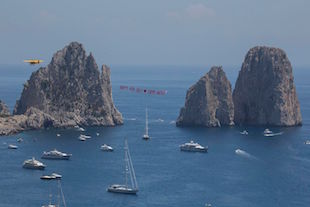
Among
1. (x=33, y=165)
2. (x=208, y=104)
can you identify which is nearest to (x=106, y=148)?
(x=33, y=165)

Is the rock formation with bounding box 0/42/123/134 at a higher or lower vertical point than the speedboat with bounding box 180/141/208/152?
higher

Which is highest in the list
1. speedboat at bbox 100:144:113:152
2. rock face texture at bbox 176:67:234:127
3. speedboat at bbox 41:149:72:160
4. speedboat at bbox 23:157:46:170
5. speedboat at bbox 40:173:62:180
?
rock face texture at bbox 176:67:234:127

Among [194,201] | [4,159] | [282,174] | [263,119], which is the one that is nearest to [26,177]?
[4,159]

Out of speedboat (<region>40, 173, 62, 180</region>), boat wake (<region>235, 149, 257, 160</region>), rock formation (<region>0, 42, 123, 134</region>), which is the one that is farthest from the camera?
rock formation (<region>0, 42, 123, 134</region>)

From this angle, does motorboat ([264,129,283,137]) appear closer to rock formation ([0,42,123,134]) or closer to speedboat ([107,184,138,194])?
rock formation ([0,42,123,134])

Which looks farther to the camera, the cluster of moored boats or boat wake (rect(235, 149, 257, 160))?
the cluster of moored boats

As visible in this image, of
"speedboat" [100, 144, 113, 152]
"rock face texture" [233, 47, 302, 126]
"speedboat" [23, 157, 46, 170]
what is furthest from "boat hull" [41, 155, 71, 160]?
"rock face texture" [233, 47, 302, 126]

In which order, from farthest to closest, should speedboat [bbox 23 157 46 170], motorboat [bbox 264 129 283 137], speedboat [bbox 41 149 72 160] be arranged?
motorboat [bbox 264 129 283 137] → speedboat [bbox 41 149 72 160] → speedboat [bbox 23 157 46 170]

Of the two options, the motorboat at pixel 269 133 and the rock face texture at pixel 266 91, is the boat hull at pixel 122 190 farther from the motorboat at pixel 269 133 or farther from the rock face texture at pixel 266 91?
the rock face texture at pixel 266 91

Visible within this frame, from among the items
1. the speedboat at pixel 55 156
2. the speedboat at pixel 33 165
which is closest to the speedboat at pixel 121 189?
the speedboat at pixel 33 165
